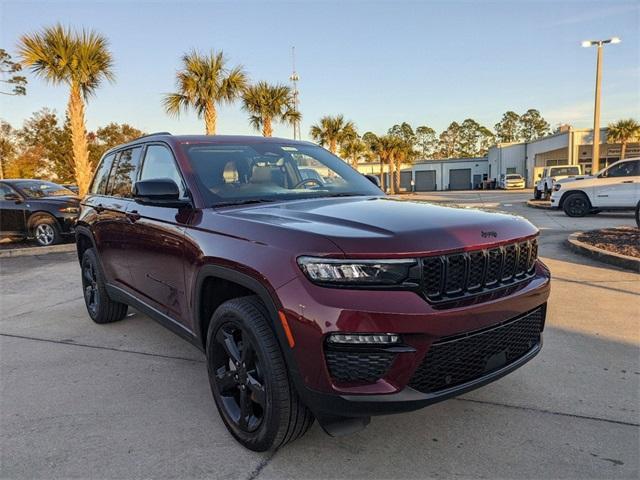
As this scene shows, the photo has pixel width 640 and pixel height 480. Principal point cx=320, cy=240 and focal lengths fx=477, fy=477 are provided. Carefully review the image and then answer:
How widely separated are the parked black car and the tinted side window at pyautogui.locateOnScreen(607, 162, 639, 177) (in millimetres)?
14657

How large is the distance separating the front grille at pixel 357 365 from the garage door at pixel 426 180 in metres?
63.9

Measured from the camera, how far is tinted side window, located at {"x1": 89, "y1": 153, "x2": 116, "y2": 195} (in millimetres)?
4805

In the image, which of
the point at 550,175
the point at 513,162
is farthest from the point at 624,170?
the point at 513,162

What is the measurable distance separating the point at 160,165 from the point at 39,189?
30.8 feet

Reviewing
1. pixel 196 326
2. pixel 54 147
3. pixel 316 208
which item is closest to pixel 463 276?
pixel 316 208

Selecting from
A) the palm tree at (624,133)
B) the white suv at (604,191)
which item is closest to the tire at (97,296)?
the white suv at (604,191)

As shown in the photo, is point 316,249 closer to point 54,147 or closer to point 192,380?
point 192,380

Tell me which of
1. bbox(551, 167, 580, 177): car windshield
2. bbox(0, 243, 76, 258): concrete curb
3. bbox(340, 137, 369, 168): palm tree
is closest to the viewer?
bbox(0, 243, 76, 258): concrete curb

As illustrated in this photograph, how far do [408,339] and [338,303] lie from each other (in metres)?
0.35

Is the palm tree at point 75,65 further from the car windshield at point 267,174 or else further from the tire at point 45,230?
the car windshield at point 267,174

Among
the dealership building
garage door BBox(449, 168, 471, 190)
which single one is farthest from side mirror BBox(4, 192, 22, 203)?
garage door BBox(449, 168, 471, 190)

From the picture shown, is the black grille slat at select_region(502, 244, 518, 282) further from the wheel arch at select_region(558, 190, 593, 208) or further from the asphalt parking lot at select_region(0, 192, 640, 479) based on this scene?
the wheel arch at select_region(558, 190, 593, 208)

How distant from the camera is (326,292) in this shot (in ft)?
6.87

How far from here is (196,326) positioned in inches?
118
